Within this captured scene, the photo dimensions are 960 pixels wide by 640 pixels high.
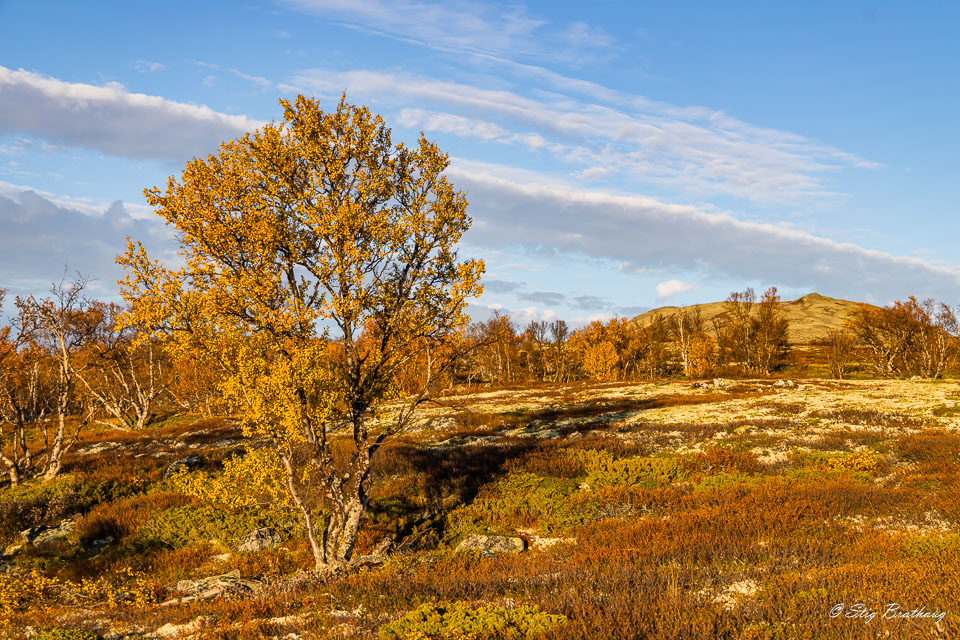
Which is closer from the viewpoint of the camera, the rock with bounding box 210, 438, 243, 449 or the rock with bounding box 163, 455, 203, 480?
the rock with bounding box 163, 455, 203, 480

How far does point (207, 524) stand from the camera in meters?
15.4

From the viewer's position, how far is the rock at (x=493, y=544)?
39.9ft

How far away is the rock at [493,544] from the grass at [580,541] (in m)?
0.48

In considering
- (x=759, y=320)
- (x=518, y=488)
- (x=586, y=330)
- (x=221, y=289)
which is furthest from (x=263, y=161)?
(x=759, y=320)

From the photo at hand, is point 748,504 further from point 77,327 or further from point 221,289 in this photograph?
point 77,327

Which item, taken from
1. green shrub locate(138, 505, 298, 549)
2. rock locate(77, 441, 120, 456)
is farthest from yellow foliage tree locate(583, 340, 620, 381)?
green shrub locate(138, 505, 298, 549)

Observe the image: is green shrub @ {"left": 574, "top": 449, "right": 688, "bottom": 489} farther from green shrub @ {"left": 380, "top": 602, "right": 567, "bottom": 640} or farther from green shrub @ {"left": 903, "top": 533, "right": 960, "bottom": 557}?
green shrub @ {"left": 380, "top": 602, "right": 567, "bottom": 640}

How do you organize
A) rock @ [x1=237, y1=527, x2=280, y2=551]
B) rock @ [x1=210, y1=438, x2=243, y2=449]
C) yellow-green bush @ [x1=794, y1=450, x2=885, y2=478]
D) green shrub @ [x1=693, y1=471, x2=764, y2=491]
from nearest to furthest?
rock @ [x1=237, y1=527, x2=280, y2=551] < green shrub @ [x1=693, y1=471, x2=764, y2=491] < yellow-green bush @ [x1=794, y1=450, x2=885, y2=478] < rock @ [x1=210, y1=438, x2=243, y2=449]

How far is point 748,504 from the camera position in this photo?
13.1m

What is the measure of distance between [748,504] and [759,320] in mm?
85265

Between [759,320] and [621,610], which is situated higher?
[759,320]
